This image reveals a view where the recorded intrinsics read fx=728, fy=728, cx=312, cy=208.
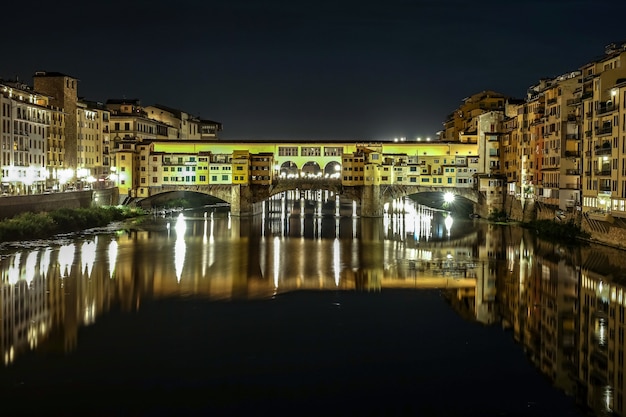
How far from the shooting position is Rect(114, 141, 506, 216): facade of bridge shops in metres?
44.7

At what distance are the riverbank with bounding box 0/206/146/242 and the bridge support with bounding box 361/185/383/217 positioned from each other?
14233mm

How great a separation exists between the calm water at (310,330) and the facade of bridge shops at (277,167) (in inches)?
650

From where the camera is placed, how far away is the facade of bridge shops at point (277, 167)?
44688 millimetres

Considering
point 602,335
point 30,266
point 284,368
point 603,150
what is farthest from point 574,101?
point 284,368

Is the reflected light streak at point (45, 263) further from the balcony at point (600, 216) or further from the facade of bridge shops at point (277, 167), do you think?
the facade of bridge shops at point (277, 167)

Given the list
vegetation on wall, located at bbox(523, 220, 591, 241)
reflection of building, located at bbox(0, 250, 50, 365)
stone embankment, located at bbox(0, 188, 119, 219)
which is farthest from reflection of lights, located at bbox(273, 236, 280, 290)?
vegetation on wall, located at bbox(523, 220, 591, 241)

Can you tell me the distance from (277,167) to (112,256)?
23.6 meters

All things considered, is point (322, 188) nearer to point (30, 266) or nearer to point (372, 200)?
point (372, 200)

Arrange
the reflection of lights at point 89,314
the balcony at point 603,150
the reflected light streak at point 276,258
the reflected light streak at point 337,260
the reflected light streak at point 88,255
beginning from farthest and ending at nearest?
the balcony at point 603,150 < the reflected light streak at point 88,255 < the reflected light streak at point 337,260 < the reflected light streak at point 276,258 < the reflection of lights at point 89,314

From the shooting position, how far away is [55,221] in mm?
32750

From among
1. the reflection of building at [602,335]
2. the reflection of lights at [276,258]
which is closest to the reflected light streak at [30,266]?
the reflection of lights at [276,258]

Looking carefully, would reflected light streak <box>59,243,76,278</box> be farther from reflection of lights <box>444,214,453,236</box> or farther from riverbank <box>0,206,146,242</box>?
reflection of lights <box>444,214,453,236</box>

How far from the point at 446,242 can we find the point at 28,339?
2035 centimetres

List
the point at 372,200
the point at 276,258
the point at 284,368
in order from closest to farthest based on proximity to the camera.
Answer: the point at 284,368
the point at 276,258
the point at 372,200
